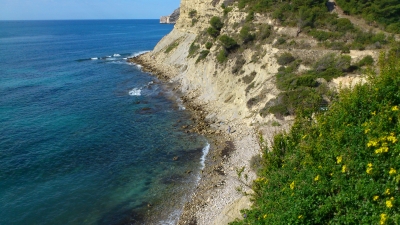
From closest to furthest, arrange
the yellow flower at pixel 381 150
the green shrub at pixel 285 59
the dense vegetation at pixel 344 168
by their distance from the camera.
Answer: the dense vegetation at pixel 344 168
the yellow flower at pixel 381 150
the green shrub at pixel 285 59

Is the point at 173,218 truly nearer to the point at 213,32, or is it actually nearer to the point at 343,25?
the point at 343,25

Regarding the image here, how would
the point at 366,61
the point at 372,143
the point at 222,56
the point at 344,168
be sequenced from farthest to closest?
the point at 222,56
the point at 366,61
the point at 344,168
the point at 372,143

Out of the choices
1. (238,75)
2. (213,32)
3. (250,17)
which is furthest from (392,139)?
(213,32)

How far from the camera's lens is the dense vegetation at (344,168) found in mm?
11516

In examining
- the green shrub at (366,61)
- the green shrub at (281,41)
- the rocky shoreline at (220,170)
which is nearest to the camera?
the rocky shoreline at (220,170)

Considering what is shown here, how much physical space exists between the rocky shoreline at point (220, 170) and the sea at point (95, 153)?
1149 millimetres

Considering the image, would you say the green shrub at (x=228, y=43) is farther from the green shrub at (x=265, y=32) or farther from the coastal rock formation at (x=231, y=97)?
the green shrub at (x=265, y=32)

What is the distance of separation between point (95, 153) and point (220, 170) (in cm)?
1488

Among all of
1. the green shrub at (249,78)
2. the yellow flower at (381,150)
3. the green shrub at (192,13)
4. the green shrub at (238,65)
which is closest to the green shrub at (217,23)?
the green shrub at (238,65)

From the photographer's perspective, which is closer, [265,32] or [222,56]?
[265,32]

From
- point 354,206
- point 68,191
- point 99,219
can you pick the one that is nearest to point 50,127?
point 68,191

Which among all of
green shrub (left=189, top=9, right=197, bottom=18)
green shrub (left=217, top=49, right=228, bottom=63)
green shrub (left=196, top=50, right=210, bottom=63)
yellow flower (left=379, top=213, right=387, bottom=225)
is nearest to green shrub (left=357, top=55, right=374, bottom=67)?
green shrub (left=217, top=49, right=228, bottom=63)

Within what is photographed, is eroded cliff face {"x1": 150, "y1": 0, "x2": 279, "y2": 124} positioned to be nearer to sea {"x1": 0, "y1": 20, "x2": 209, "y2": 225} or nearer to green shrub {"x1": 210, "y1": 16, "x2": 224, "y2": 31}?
green shrub {"x1": 210, "y1": 16, "x2": 224, "y2": 31}

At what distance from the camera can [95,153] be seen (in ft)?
114
